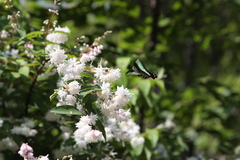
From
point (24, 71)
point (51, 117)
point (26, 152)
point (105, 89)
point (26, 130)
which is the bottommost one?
point (26, 152)

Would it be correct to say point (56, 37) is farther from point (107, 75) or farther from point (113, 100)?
point (113, 100)

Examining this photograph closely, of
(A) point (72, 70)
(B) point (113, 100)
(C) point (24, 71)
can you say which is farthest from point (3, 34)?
(B) point (113, 100)

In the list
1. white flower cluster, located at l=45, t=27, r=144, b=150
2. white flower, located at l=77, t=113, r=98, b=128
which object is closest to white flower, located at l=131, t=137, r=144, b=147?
white flower cluster, located at l=45, t=27, r=144, b=150

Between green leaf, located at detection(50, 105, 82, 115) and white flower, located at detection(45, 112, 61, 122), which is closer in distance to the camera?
green leaf, located at detection(50, 105, 82, 115)

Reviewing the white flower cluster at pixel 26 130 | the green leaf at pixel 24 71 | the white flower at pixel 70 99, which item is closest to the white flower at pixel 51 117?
the white flower cluster at pixel 26 130

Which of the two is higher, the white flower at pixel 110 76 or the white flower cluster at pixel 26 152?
the white flower at pixel 110 76

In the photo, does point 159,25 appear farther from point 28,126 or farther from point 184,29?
point 28,126

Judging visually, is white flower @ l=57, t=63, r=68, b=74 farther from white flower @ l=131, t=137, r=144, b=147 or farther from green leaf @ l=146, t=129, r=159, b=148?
green leaf @ l=146, t=129, r=159, b=148

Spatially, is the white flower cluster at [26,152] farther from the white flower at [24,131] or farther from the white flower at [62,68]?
the white flower at [24,131]
